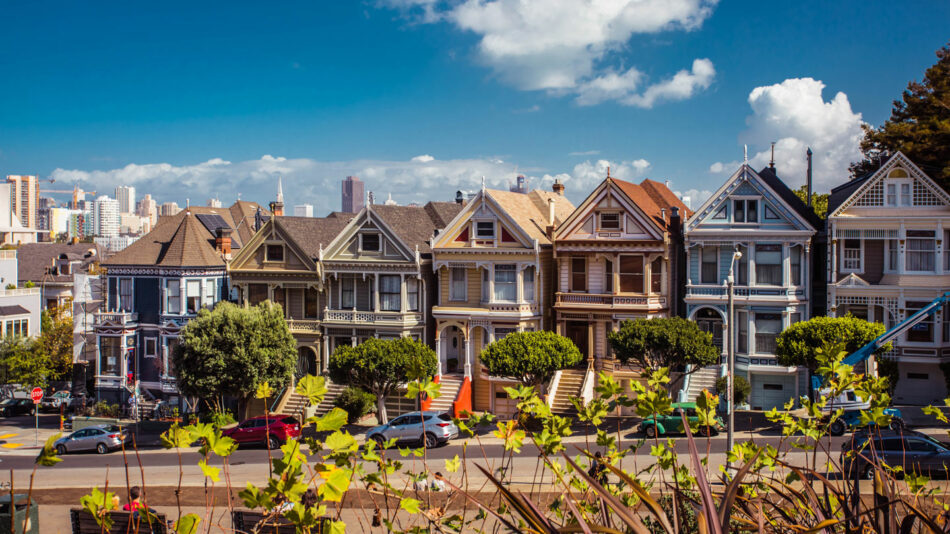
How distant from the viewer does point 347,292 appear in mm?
45469

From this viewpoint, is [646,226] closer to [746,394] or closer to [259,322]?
[746,394]

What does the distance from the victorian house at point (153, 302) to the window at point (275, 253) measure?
402 centimetres

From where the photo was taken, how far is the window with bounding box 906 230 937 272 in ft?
120

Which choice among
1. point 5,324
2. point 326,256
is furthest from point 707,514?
point 5,324

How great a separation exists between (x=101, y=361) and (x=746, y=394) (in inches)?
1466

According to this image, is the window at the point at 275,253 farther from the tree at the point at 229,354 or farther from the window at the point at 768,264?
the window at the point at 768,264

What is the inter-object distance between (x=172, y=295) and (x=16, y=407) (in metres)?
14.9

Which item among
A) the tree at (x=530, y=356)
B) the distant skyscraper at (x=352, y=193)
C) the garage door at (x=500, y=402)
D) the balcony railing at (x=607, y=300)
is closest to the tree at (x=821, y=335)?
the balcony railing at (x=607, y=300)

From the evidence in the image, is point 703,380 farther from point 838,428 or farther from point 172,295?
point 172,295

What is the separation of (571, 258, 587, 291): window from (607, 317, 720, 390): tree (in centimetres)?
569

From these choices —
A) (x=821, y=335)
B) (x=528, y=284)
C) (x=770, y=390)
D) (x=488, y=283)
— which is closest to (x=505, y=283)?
(x=488, y=283)

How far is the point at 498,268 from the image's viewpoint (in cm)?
4244

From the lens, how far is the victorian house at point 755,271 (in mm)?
38219

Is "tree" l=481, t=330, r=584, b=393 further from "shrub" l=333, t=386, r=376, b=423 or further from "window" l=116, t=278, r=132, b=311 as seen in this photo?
"window" l=116, t=278, r=132, b=311
